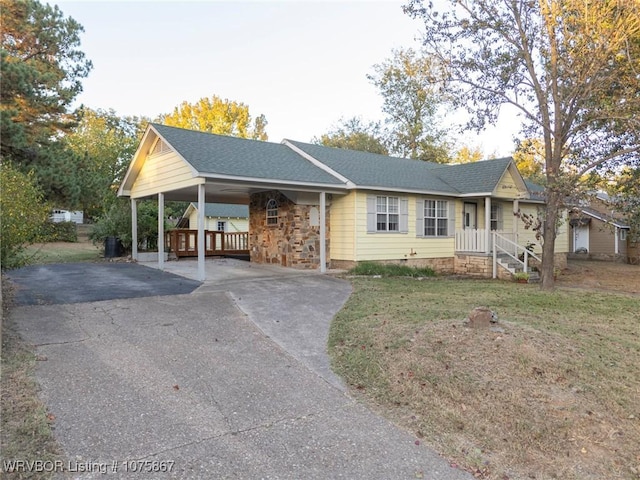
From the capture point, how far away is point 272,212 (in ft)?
47.6

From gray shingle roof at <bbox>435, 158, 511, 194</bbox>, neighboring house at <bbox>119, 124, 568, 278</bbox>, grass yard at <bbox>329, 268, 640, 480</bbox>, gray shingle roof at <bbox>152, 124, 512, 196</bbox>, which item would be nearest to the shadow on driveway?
neighboring house at <bbox>119, 124, 568, 278</bbox>

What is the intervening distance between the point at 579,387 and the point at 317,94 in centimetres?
2010

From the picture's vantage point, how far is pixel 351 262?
41.0ft

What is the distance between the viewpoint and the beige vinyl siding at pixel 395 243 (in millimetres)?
12422

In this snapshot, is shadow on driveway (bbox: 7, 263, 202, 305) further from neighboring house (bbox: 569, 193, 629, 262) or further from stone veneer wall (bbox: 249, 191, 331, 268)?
neighboring house (bbox: 569, 193, 629, 262)

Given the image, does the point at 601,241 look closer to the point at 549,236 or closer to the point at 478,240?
the point at 478,240

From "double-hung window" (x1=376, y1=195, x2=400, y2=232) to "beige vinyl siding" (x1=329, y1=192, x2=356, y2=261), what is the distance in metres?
0.94

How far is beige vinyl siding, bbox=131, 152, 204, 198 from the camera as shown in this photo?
11019 mm

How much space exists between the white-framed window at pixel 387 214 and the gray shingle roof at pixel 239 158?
1391 mm

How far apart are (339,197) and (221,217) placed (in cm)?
1716

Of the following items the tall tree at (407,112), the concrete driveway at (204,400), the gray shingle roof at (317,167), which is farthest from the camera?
the tall tree at (407,112)

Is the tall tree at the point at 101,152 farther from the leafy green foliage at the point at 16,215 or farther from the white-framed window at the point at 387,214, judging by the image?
the white-framed window at the point at 387,214

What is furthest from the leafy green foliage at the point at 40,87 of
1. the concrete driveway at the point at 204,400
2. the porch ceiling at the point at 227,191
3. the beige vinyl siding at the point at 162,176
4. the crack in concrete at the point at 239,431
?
the crack in concrete at the point at 239,431

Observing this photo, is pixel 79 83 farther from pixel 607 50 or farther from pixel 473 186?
pixel 607 50
